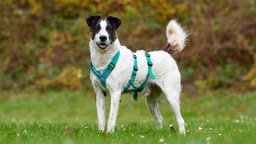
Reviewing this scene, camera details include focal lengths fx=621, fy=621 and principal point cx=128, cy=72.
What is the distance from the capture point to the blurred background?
61.8 feet

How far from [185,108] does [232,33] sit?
11.8 feet

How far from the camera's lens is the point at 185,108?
1672 centimetres

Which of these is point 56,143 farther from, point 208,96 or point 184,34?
point 208,96

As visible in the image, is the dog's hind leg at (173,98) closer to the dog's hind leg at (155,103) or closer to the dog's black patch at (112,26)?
the dog's hind leg at (155,103)

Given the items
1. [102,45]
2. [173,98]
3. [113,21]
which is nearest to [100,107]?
[102,45]

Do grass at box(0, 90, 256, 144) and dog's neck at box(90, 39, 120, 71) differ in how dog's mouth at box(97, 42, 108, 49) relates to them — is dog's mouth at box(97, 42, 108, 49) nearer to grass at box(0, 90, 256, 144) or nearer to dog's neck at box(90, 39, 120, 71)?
dog's neck at box(90, 39, 120, 71)

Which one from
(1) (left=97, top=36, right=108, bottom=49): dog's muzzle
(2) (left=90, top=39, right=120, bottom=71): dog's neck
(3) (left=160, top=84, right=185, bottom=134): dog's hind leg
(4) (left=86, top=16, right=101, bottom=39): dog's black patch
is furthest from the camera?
(3) (left=160, top=84, right=185, bottom=134): dog's hind leg

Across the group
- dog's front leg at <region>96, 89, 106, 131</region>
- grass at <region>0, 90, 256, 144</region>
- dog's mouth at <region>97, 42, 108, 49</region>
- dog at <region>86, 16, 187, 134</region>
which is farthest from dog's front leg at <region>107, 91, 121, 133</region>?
dog's mouth at <region>97, 42, 108, 49</region>

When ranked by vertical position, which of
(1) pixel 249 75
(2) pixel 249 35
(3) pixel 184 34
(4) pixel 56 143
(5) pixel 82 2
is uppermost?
(5) pixel 82 2

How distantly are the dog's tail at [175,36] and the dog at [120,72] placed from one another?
1.10ft

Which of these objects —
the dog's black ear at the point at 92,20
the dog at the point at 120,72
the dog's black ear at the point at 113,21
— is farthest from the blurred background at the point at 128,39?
the dog's black ear at the point at 92,20

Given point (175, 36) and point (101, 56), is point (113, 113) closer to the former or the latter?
point (101, 56)

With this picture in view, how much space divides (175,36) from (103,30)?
1.71 meters

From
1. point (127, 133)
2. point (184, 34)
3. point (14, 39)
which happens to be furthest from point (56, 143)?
point (14, 39)
